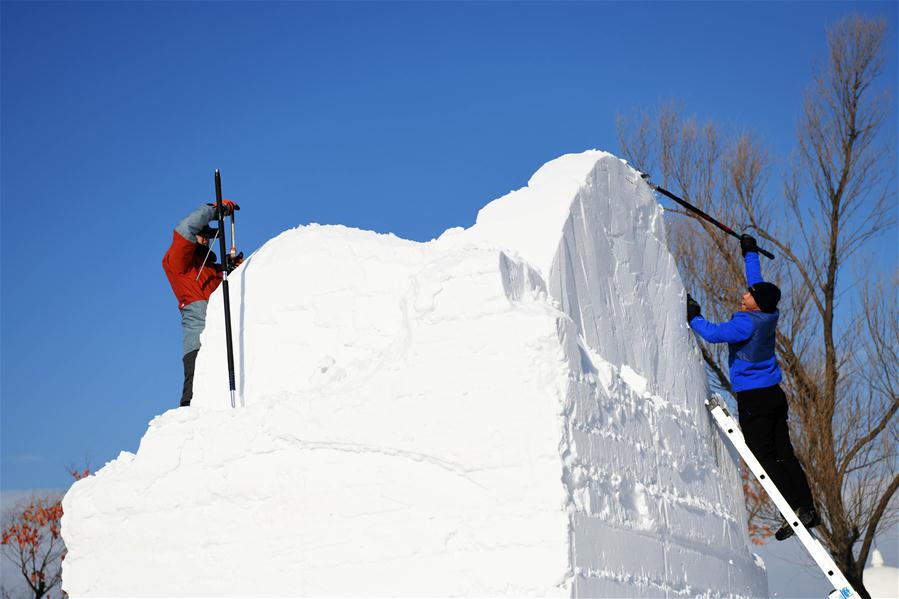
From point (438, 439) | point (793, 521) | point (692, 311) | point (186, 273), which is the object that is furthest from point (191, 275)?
point (793, 521)

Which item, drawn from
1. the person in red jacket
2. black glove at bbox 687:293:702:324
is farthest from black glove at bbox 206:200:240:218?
black glove at bbox 687:293:702:324

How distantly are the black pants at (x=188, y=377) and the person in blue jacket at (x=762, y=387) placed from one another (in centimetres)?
314

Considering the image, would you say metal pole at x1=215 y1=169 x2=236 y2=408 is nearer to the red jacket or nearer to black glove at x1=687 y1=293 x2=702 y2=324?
the red jacket

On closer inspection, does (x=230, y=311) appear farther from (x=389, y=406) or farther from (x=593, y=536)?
(x=593, y=536)

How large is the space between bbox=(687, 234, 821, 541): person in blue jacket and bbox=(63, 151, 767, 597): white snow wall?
1.05 ft

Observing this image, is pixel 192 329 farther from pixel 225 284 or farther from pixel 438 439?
pixel 438 439

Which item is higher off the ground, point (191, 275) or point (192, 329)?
point (191, 275)

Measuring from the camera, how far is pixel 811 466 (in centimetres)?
1171

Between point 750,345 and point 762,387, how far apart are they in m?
0.26

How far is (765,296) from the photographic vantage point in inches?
228

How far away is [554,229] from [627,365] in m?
0.97

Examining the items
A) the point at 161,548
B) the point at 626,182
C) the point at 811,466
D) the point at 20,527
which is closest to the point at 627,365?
the point at 626,182

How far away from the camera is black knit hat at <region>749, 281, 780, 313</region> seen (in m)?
5.79

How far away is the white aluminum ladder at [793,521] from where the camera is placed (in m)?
5.33
